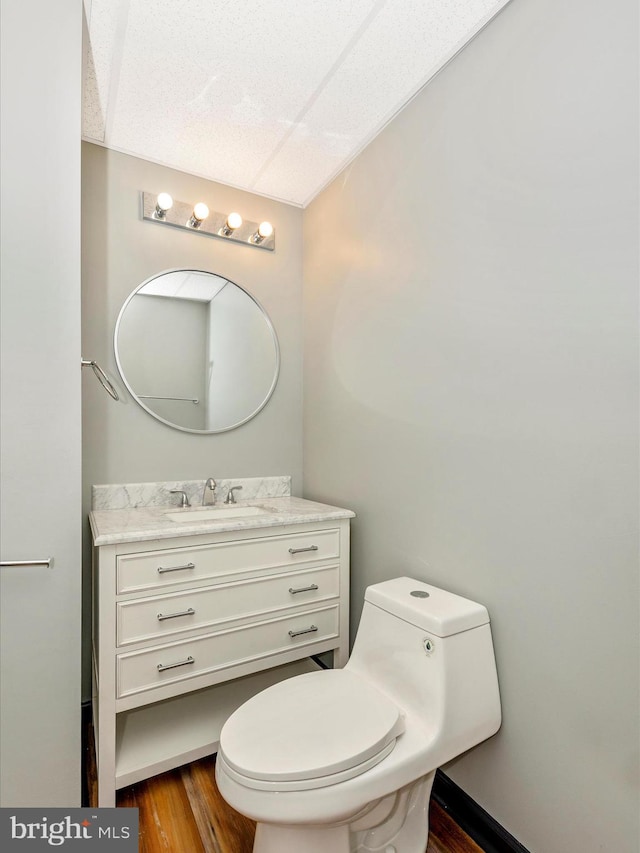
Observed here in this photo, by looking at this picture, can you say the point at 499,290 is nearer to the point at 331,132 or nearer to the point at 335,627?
the point at 331,132

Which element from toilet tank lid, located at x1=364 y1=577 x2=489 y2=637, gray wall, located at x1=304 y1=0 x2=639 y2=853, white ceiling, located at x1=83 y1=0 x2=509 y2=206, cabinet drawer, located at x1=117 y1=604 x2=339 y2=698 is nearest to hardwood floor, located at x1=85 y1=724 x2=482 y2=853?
gray wall, located at x1=304 y1=0 x2=639 y2=853

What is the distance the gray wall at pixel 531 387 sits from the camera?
3.30 feet

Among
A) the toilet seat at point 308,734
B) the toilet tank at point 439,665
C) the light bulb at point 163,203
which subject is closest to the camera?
the toilet seat at point 308,734

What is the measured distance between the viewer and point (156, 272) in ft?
6.62

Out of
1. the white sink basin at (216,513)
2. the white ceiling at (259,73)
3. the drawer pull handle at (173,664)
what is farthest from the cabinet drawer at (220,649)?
the white ceiling at (259,73)

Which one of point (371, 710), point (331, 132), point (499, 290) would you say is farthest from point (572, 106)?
point (371, 710)

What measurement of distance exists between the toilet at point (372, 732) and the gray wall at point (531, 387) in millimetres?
150

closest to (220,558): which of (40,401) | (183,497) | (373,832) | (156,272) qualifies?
(183,497)

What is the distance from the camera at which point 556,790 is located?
1113 mm

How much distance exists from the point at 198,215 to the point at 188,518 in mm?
1376

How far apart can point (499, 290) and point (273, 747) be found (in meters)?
1.36

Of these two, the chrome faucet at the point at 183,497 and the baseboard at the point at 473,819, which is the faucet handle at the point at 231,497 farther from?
the baseboard at the point at 473,819

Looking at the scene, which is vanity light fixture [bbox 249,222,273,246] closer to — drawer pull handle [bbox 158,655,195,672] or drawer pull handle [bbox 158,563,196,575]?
drawer pull handle [bbox 158,563,196,575]

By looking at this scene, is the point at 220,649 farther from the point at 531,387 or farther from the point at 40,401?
the point at 531,387
